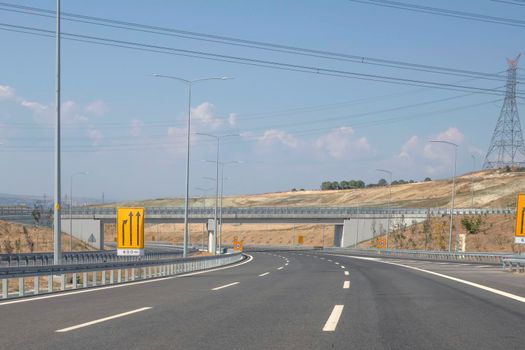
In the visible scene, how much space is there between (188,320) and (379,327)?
341 centimetres

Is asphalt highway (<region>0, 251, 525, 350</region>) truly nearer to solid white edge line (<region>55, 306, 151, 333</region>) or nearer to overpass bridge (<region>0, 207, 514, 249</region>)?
solid white edge line (<region>55, 306, 151, 333</region>)

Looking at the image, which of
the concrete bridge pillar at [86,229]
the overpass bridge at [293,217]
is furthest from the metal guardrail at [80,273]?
the concrete bridge pillar at [86,229]

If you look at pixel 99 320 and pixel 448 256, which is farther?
pixel 448 256

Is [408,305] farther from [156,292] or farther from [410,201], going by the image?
[410,201]

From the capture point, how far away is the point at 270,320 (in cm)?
1177

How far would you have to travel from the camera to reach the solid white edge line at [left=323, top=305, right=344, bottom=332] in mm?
10588

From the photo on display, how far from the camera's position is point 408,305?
14.2 metres

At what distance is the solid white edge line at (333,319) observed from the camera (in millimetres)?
10588

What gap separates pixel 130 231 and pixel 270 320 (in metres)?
17.0

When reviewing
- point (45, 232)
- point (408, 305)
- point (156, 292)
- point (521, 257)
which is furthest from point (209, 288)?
point (45, 232)

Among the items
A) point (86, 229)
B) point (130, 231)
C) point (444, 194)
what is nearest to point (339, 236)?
point (86, 229)

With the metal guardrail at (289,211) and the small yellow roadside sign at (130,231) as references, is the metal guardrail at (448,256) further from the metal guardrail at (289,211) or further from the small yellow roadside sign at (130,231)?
the small yellow roadside sign at (130,231)

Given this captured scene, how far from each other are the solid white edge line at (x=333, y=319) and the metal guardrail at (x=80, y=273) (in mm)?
8812

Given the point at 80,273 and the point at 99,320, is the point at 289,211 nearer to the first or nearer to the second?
the point at 80,273
